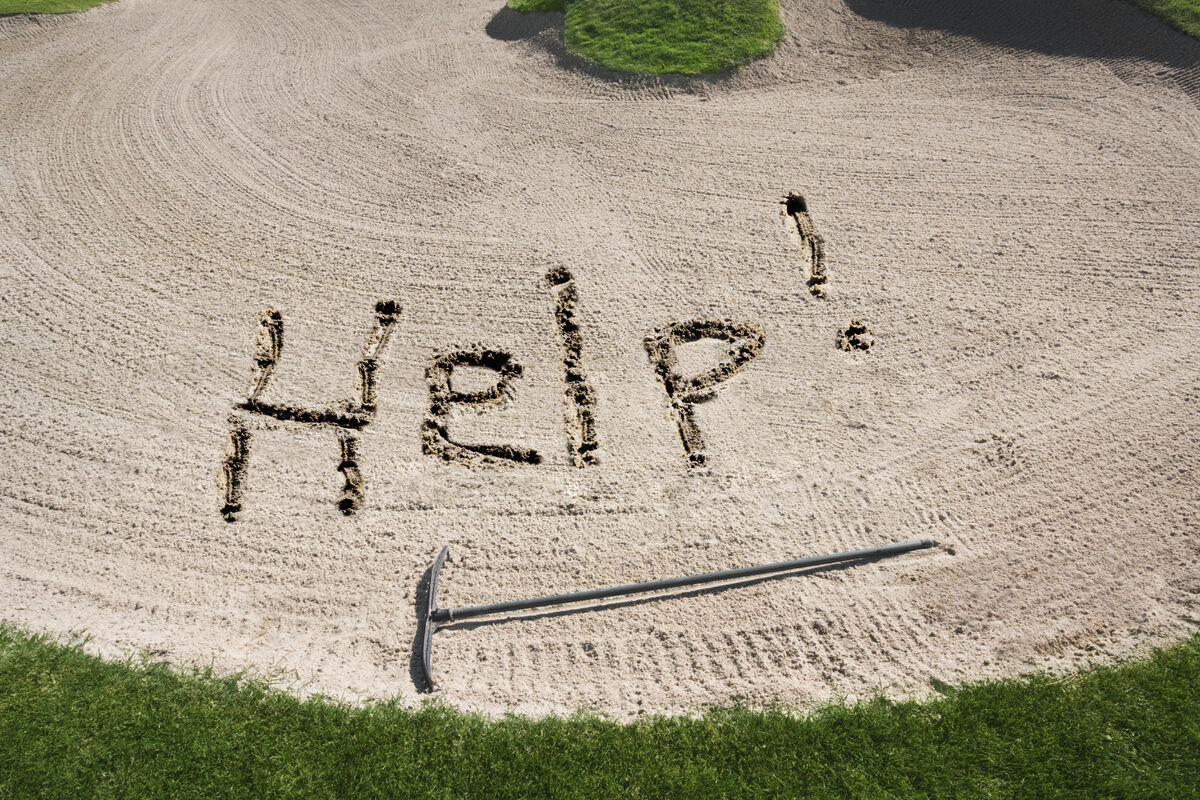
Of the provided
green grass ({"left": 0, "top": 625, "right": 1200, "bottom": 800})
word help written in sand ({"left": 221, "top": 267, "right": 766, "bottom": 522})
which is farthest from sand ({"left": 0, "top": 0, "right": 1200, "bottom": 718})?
green grass ({"left": 0, "top": 625, "right": 1200, "bottom": 800})

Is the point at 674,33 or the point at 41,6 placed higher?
the point at 674,33

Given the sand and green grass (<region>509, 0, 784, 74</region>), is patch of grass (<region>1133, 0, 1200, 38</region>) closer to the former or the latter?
the sand

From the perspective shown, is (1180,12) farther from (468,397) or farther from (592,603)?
(592,603)

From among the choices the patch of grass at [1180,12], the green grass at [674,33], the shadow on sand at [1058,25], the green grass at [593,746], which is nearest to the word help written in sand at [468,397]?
the green grass at [593,746]

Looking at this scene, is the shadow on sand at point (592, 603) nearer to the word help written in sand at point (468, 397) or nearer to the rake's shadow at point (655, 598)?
the rake's shadow at point (655, 598)

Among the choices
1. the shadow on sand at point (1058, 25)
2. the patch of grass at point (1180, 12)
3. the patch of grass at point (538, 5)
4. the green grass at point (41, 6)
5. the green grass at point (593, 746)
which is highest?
the patch of grass at point (1180, 12)

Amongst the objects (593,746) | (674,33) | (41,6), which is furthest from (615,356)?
(41,6)
